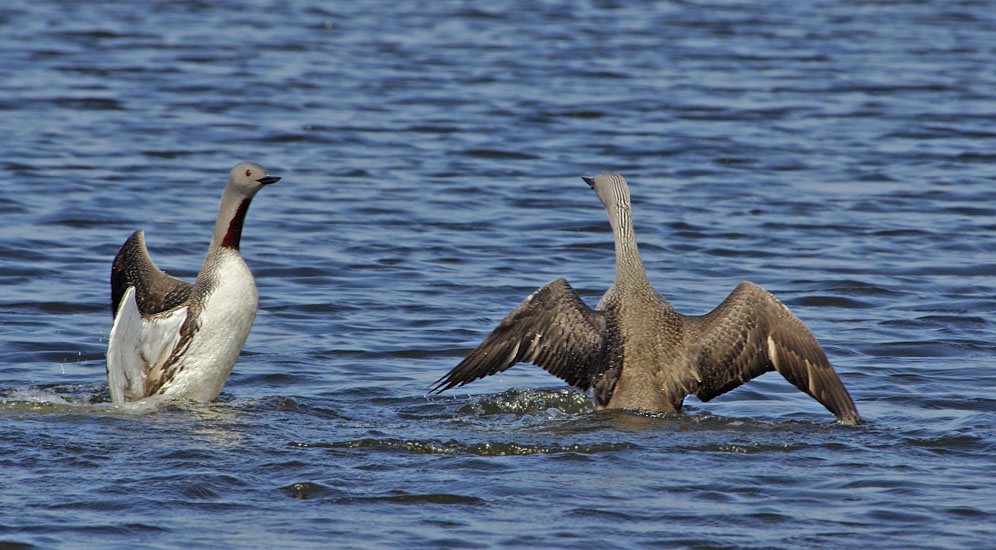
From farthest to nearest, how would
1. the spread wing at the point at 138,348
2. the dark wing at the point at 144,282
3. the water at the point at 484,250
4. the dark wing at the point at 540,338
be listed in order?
1. the dark wing at the point at 144,282
2. the spread wing at the point at 138,348
3. the dark wing at the point at 540,338
4. the water at the point at 484,250

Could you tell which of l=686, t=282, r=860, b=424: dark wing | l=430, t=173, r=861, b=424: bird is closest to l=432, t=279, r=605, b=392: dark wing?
l=430, t=173, r=861, b=424: bird

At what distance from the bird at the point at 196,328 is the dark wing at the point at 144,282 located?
1 cm

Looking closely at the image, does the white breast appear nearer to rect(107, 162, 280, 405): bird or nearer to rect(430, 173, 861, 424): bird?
rect(107, 162, 280, 405): bird

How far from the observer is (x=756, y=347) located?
780 cm

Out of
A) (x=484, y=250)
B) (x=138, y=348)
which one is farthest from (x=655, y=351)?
(x=484, y=250)

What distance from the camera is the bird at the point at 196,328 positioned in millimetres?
7953

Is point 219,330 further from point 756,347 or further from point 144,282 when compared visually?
point 756,347

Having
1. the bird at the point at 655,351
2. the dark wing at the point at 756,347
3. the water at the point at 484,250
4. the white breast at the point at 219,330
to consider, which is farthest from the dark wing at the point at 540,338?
the white breast at the point at 219,330

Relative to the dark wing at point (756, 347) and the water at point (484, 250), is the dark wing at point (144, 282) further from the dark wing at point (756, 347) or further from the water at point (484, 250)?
the dark wing at point (756, 347)

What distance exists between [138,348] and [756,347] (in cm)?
336

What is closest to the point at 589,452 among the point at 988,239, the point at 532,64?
the point at 988,239

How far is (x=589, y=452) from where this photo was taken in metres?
6.96

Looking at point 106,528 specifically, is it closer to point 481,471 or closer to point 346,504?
point 346,504

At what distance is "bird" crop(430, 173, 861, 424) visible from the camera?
25.3 ft
